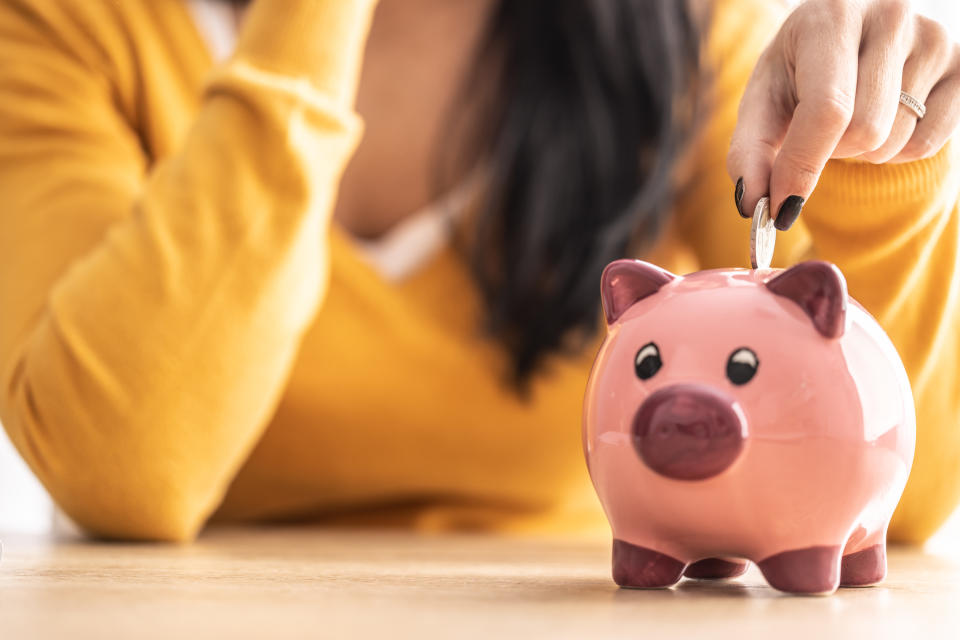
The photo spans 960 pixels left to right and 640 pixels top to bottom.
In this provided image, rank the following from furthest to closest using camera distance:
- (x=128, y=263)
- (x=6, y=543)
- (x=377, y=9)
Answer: (x=377, y=9)
(x=128, y=263)
(x=6, y=543)

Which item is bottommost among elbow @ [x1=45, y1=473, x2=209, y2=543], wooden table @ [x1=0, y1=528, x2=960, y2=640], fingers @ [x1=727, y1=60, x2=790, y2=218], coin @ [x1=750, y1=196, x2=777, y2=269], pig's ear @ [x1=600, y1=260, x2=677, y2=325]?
elbow @ [x1=45, y1=473, x2=209, y2=543]

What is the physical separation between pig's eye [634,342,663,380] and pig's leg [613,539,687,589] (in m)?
0.08

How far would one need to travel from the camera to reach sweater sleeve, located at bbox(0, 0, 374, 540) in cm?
73

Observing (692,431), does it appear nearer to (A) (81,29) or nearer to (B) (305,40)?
(B) (305,40)

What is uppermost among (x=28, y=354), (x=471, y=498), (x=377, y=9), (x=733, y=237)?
(x=377, y=9)

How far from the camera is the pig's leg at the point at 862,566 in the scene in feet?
1.44

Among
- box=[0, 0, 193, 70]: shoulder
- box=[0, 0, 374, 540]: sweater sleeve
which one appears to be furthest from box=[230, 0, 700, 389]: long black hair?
box=[0, 0, 374, 540]: sweater sleeve

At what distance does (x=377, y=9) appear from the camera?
1.11 meters

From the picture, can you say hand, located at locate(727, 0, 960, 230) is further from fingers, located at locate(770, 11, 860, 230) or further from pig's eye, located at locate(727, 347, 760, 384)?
pig's eye, located at locate(727, 347, 760, 384)

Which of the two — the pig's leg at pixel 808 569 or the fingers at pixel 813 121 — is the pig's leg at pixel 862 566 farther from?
the fingers at pixel 813 121

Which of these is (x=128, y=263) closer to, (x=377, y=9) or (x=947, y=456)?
(x=377, y=9)

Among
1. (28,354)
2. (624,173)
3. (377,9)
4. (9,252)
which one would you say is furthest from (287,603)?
(377,9)

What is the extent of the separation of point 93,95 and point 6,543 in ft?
1.55

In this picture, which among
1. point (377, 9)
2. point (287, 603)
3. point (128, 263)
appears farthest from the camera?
point (377, 9)
